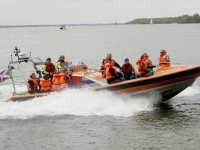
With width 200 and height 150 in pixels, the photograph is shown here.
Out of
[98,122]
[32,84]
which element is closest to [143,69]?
[98,122]

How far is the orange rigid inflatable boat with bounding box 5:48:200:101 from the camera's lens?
11.0 m

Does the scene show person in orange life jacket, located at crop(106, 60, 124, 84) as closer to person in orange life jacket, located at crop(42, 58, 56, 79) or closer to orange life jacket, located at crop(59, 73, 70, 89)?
orange life jacket, located at crop(59, 73, 70, 89)

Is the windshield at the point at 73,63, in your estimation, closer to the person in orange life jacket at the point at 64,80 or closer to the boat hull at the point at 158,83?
the person in orange life jacket at the point at 64,80

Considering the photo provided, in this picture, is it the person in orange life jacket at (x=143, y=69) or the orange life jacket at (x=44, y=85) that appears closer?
the person in orange life jacket at (x=143, y=69)

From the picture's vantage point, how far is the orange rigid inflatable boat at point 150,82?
36.0 feet

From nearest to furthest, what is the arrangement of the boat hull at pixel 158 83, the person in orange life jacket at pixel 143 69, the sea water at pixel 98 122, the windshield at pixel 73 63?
the sea water at pixel 98 122 → the boat hull at pixel 158 83 → the person in orange life jacket at pixel 143 69 → the windshield at pixel 73 63

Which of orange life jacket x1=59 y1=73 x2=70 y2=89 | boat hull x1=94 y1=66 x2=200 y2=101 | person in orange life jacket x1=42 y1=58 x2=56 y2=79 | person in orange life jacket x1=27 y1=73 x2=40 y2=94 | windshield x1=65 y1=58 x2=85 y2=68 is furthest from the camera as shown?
windshield x1=65 y1=58 x2=85 y2=68

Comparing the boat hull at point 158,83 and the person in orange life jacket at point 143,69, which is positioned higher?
the person in orange life jacket at point 143,69

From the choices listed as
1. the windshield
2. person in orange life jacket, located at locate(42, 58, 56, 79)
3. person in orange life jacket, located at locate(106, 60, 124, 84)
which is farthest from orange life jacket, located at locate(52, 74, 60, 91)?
person in orange life jacket, located at locate(106, 60, 124, 84)

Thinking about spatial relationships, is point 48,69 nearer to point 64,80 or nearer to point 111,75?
point 64,80

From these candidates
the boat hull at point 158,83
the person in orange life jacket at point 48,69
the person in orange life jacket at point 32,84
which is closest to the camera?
the boat hull at point 158,83

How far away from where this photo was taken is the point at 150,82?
1103 cm

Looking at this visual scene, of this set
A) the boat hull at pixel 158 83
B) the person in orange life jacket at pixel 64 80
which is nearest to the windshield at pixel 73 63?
the person in orange life jacket at pixel 64 80

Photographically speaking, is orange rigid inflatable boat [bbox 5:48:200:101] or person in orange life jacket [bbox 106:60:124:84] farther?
person in orange life jacket [bbox 106:60:124:84]
